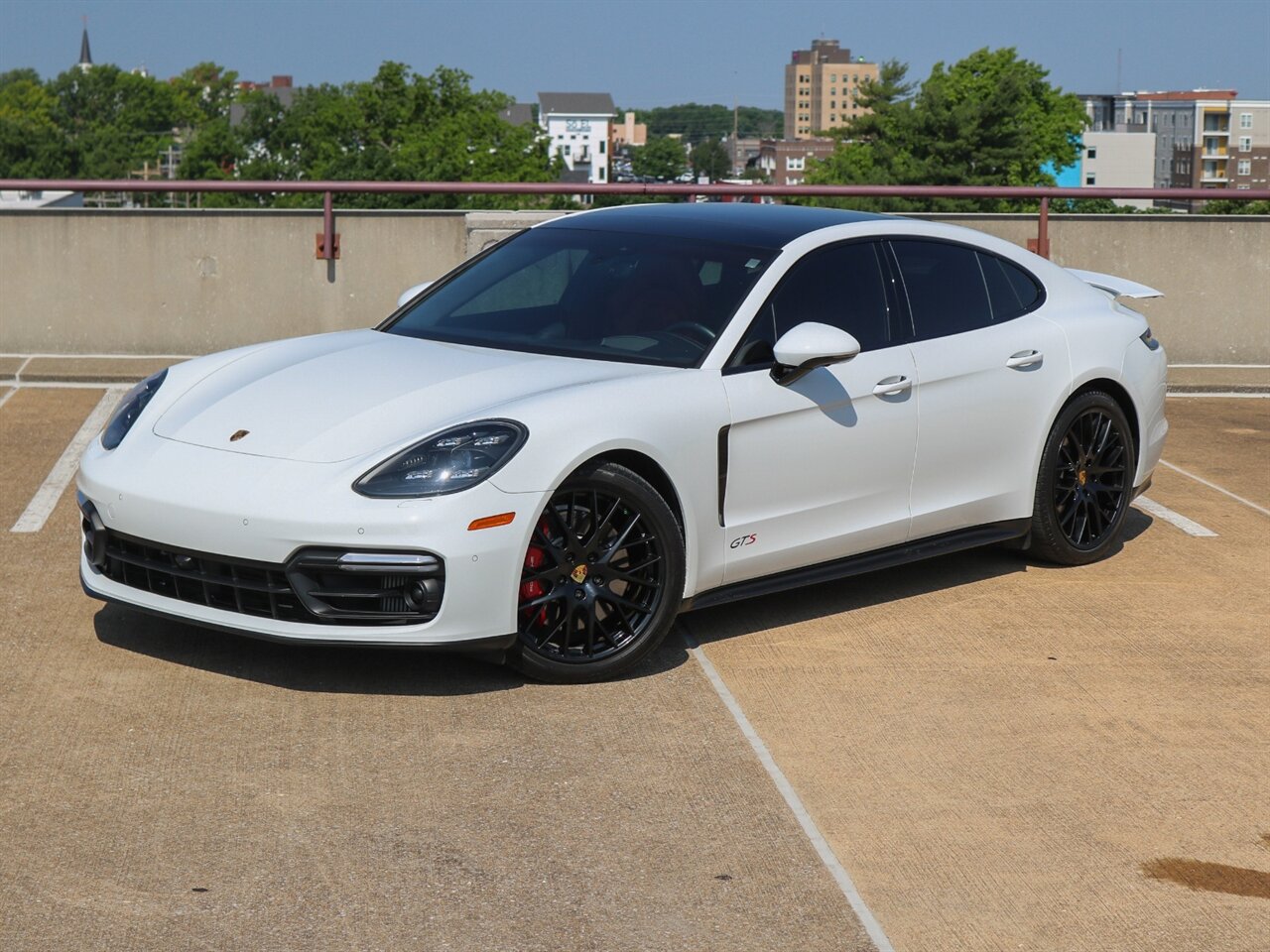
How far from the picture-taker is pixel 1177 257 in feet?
44.1

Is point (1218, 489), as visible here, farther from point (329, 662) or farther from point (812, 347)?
point (329, 662)

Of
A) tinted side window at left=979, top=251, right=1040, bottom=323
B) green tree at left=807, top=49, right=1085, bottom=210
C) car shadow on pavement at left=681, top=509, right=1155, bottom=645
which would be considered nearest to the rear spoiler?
tinted side window at left=979, top=251, right=1040, bottom=323

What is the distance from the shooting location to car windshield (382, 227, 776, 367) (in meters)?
6.23

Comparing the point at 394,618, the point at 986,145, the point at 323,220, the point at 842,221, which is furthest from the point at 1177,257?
the point at 986,145

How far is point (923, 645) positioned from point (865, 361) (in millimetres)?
1046

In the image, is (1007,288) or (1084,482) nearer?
(1007,288)

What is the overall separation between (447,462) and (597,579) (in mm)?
645

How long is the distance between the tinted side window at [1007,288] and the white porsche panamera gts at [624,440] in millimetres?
15

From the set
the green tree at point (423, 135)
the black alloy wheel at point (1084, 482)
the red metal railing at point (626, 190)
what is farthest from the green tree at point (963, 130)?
the black alloy wheel at point (1084, 482)

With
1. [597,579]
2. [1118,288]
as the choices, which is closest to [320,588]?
[597,579]

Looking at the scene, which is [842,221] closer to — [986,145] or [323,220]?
[323,220]

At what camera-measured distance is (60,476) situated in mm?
8961

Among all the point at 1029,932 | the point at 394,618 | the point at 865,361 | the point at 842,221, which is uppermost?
the point at 842,221

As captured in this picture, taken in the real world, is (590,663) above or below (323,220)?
below
